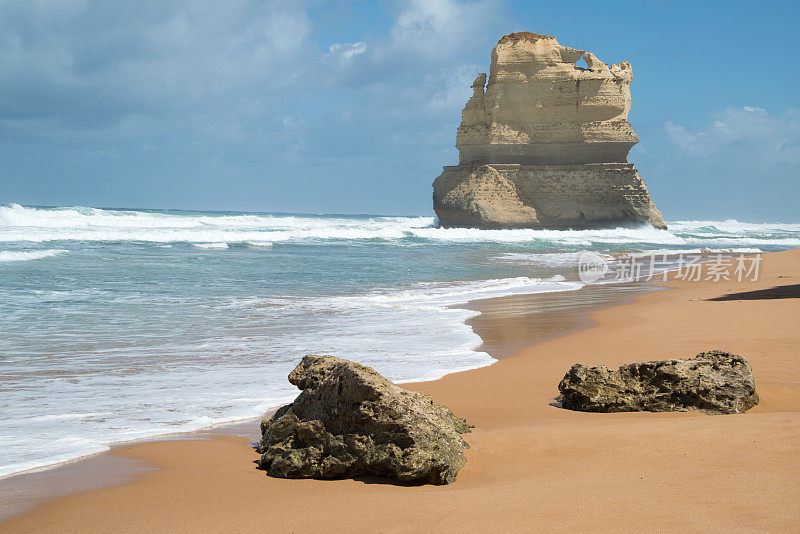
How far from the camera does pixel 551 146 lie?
4569cm

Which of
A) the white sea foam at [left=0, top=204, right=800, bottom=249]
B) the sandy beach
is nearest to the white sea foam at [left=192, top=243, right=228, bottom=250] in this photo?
the white sea foam at [left=0, top=204, right=800, bottom=249]

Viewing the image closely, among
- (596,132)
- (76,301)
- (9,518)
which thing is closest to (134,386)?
(9,518)

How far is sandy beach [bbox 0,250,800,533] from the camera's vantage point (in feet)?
8.07

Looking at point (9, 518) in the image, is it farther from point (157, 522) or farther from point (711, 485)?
point (711, 485)

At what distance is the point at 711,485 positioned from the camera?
8.73ft

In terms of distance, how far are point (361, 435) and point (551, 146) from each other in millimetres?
44789

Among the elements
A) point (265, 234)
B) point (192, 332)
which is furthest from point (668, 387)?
point (265, 234)

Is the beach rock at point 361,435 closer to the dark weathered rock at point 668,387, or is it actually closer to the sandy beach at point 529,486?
the sandy beach at point 529,486

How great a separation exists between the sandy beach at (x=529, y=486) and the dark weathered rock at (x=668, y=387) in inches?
4.9

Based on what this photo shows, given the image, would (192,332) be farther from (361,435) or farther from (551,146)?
(551,146)

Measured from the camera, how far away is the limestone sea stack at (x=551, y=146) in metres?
44.6

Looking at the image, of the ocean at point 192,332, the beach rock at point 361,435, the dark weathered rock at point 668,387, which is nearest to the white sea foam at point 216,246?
the ocean at point 192,332

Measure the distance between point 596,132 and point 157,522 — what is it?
4578 cm

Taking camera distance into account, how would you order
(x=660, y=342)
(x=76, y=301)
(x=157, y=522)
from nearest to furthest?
(x=157, y=522) → (x=660, y=342) → (x=76, y=301)
